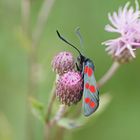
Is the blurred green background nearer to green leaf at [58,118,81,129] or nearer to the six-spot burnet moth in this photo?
green leaf at [58,118,81,129]

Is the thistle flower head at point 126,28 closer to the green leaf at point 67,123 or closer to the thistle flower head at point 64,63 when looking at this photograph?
the thistle flower head at point 64,63

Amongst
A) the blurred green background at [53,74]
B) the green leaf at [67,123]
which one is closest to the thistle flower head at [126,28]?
the green leaf at [67,123]

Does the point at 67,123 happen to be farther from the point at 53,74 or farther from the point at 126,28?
the point at 53,74

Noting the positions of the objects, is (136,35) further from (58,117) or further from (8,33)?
(8,33)

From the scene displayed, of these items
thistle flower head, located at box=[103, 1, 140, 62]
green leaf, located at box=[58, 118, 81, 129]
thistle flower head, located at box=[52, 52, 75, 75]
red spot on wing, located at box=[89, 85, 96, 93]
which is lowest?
green leaf, located at box=[58, 118, 81, 129]

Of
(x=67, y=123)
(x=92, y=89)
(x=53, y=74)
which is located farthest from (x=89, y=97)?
(x=53, y=74)

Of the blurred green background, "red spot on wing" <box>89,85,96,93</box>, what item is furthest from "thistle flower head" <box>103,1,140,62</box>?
the blurred green background
